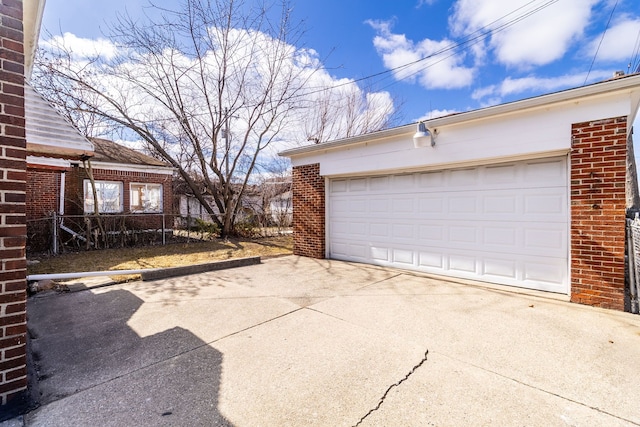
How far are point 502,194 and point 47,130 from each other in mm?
6905

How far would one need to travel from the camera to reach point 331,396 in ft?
7.05

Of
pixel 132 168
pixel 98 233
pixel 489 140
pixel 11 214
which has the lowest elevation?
pixel 98 233

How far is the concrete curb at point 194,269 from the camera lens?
5727mm

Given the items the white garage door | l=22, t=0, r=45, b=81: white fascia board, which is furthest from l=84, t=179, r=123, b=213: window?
the white garage door

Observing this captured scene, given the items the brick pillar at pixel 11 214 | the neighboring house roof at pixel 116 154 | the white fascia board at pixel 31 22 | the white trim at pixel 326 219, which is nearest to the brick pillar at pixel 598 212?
the white trim at pixel 326 219

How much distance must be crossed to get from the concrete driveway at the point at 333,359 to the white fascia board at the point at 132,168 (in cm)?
875

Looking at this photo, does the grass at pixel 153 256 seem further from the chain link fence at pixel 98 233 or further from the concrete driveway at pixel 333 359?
the concrete driveway at pixel 333 359

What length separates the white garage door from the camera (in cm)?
457

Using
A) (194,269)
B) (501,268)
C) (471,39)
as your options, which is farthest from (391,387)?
(471,39)

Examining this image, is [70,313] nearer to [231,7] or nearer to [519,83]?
[231,7]

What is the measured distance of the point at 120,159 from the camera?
12.6 m

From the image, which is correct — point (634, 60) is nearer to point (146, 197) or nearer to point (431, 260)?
point (431, 260)

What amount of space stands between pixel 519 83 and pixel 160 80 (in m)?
12.4

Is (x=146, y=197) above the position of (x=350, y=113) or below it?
below
